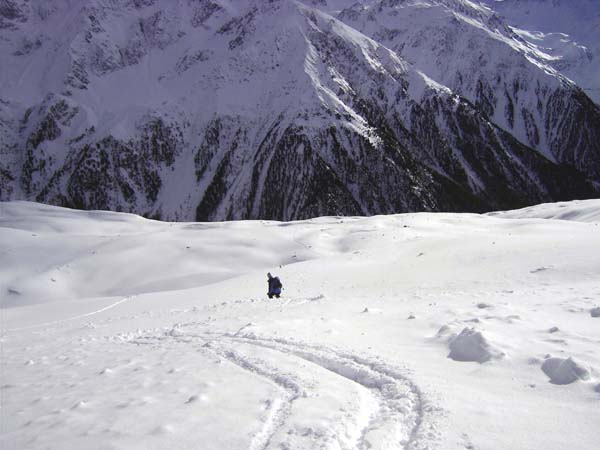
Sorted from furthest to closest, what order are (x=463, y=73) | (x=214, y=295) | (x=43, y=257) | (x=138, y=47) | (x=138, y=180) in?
(x=463, y=73)
(x=138, y=47)
(x=138, y=180)
(x=43, y=257)
(x=214, y=295)

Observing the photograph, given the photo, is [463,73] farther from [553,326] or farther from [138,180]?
[553,326]

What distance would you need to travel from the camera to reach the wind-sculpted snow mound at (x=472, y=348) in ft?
19.7

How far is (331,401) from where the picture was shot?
520 cm

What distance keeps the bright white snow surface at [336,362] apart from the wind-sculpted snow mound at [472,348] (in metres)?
0.02

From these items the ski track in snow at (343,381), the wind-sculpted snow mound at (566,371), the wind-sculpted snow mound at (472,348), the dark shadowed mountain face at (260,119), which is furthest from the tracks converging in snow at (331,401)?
the dark shadowed mountain face at (260,119)

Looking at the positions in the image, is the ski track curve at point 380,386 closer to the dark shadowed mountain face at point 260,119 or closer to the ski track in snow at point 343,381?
the ski track in snow at point 343,381

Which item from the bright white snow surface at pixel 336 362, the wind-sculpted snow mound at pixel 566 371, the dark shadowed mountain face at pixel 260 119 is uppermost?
the dark shadowed mountain face at pixel 260 119

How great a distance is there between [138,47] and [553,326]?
142 m

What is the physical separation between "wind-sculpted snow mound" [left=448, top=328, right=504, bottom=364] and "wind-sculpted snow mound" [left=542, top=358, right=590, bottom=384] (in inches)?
29.3

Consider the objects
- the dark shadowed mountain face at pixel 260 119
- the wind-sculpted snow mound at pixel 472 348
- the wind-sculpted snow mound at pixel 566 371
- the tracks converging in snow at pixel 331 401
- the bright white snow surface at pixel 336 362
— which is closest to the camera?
the tracks converging in snow at pixel 331 401

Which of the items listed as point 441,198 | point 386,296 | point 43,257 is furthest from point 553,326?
point 441,198

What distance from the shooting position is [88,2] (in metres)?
130

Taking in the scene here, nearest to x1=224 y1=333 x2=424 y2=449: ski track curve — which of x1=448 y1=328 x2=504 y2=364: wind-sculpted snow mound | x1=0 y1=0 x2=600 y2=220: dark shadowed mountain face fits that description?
x1=448 y1=328 x2=504 y2=364: wind-sculpted snow mound

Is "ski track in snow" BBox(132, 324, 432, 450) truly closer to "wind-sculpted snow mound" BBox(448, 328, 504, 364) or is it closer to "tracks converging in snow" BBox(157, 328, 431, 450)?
"tracks converging in snow" BBox(157, 328, 431, 450)
